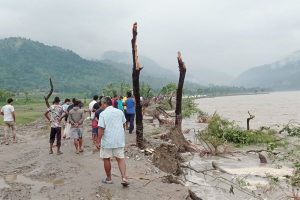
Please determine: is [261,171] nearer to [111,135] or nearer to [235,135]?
[235,135]

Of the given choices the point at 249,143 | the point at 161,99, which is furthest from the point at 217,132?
the point at 161,99

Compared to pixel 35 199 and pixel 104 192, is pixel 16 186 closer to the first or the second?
pixel 35 199

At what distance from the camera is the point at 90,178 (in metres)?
11.1

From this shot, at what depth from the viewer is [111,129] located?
32.3 ft

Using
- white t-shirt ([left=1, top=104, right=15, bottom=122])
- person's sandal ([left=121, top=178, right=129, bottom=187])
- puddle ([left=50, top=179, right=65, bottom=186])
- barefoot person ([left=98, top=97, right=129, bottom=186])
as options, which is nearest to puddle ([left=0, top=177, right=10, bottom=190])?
puddle ([left=50, top=179, right=65, bottom=186])

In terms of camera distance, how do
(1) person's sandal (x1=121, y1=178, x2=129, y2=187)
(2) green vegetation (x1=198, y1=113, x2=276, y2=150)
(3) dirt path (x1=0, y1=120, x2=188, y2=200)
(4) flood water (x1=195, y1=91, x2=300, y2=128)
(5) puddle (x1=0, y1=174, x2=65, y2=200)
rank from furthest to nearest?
(4) flood water (x1=195, y1=91, x2=300, y2=128), (2) green vegetation (x1=198, y1=113, x2=276, y2=150), (5) puddle (x1=0, y1=174, x2=65, y2=200), (1) person's sandal (x1=121, y1=178, x2=129, y2=187), (3) dirt path (x1=0, y1=120, x2=188, y2=200)

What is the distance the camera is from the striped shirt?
983 centimetres

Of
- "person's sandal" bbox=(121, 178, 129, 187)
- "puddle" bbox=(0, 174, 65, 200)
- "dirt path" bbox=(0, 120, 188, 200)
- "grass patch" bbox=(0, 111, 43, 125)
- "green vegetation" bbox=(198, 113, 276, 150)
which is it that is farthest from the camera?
"grass patch" bbox=(0, 111, 43, 125)

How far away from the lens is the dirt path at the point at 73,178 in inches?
385

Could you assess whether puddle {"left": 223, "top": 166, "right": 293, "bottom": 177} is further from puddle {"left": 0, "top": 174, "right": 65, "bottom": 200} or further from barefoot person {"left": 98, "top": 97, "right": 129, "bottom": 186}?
puddle {"left": 0, "top": 174, "right": 65, "bottom": 200}

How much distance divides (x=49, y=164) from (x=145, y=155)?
3712mm

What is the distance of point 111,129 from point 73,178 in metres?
2.38

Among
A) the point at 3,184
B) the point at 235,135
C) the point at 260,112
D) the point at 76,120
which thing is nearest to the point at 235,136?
the point at 235,135

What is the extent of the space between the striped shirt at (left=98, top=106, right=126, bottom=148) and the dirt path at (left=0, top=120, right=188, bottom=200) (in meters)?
1.14
